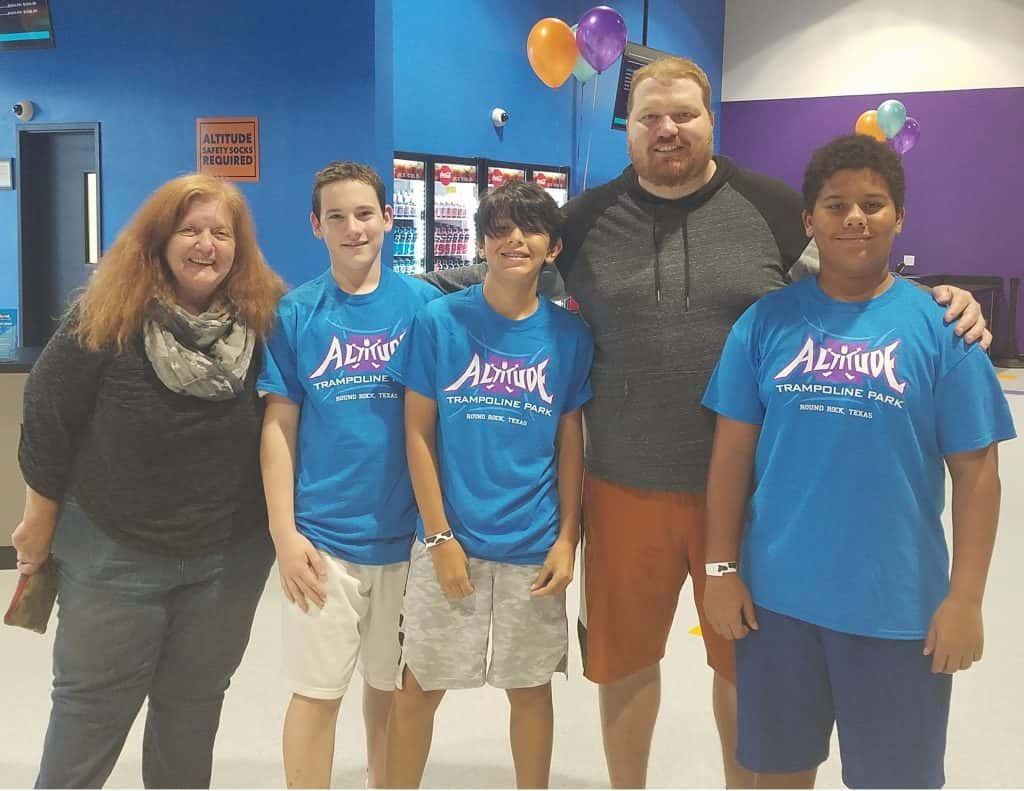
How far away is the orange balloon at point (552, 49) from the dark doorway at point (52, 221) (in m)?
3.32

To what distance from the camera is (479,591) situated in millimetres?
1902

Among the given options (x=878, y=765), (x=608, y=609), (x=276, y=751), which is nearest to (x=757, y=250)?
(x=608, y=609)

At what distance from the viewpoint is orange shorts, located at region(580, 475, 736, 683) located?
1951 mm

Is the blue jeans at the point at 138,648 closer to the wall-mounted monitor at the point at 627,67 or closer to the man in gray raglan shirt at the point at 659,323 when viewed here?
the man in gray raglan shirt at the point at 659,323

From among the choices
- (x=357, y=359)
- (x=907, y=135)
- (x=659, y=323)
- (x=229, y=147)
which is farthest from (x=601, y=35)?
(x=357, y=359)

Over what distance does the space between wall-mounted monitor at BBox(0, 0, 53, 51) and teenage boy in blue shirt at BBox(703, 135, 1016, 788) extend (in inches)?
225

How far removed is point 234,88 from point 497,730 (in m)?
4.16

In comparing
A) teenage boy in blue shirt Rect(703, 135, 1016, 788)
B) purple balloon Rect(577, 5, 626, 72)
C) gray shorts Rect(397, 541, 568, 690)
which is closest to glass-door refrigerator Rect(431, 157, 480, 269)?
purple balloon Rect(577, 5, 626, 72)

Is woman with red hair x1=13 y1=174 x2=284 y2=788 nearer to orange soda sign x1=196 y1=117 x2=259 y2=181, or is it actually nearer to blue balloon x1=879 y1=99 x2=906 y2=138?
orange soda sign x1=196 y1=117 x2=259 y2=181

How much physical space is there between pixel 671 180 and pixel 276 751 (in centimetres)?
189

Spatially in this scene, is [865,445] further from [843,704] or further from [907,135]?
[907,135]

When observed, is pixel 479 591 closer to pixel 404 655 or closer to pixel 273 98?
pixel 404 655

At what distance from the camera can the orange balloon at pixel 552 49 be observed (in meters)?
7.02

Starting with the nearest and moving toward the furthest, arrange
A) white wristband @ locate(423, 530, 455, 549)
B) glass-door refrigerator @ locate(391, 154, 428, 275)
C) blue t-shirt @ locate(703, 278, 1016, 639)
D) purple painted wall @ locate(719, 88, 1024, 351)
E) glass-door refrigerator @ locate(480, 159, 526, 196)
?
blue t-shirt @ locate(703, 278, 1016, 639), white wristband @ locate(423, 530, 455, 549), glass-door refrigerator @ locate(391, 154, 428, 275), glass-door refrigerator @ locate(480, 159, 526, 196), purple painted wall @ locate(719, 88, 1024, 351)
